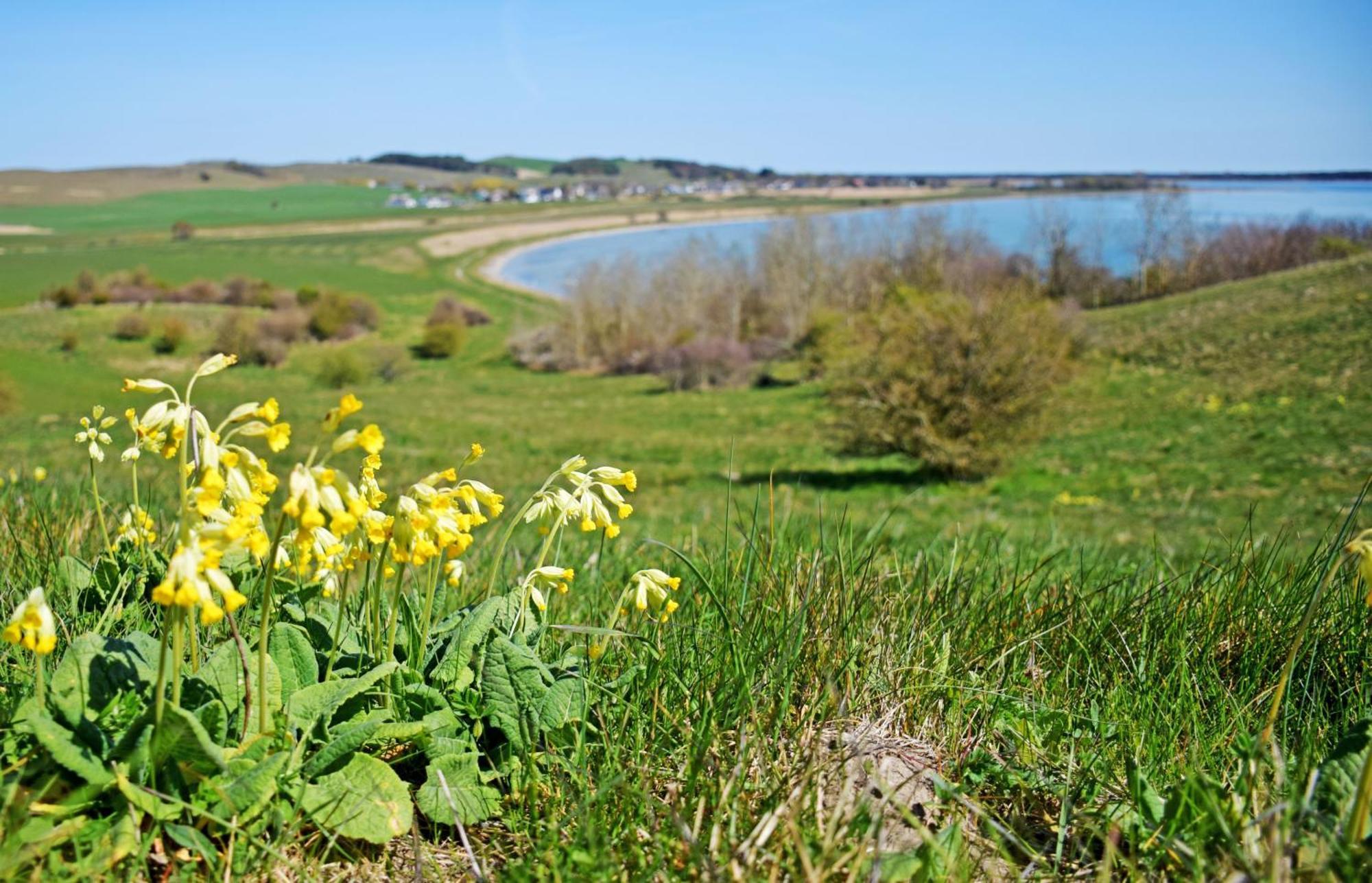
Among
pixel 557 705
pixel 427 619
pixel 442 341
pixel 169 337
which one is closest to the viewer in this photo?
pixel 557 705

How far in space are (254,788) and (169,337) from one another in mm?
80643

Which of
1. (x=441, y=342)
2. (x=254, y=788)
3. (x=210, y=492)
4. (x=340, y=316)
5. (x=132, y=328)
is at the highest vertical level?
(x=210, y=492)

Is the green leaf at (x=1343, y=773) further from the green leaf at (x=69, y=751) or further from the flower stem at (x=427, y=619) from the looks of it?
the green leaf at (x=69, y=751)

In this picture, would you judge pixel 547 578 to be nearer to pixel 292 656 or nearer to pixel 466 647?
pixel 466 647

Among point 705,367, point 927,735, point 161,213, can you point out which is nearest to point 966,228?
point 705,367

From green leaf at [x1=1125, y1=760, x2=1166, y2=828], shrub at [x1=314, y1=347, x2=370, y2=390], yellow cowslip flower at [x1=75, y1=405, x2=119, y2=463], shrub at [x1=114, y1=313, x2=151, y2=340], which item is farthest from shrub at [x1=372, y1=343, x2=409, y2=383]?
green leaf at [x1=1125, y1=760, x2=1166, y2=828]

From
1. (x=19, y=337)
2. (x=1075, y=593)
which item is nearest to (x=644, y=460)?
(x=1075, y=593)

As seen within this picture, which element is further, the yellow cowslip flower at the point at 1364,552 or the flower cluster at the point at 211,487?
the yellow cowslip flower at the point at 1364,552

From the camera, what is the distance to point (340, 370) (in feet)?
210

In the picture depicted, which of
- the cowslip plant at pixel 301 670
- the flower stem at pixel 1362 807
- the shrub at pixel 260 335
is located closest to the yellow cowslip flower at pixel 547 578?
the cowslip plant at pixel 301 670

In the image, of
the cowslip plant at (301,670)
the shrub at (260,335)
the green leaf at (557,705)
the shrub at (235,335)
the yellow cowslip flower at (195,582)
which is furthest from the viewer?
the shrub at (260,335)

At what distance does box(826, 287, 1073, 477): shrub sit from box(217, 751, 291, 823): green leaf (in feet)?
73.8

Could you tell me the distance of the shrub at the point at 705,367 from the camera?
6078cm

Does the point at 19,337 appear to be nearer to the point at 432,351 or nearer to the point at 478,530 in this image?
the point at 432,351
